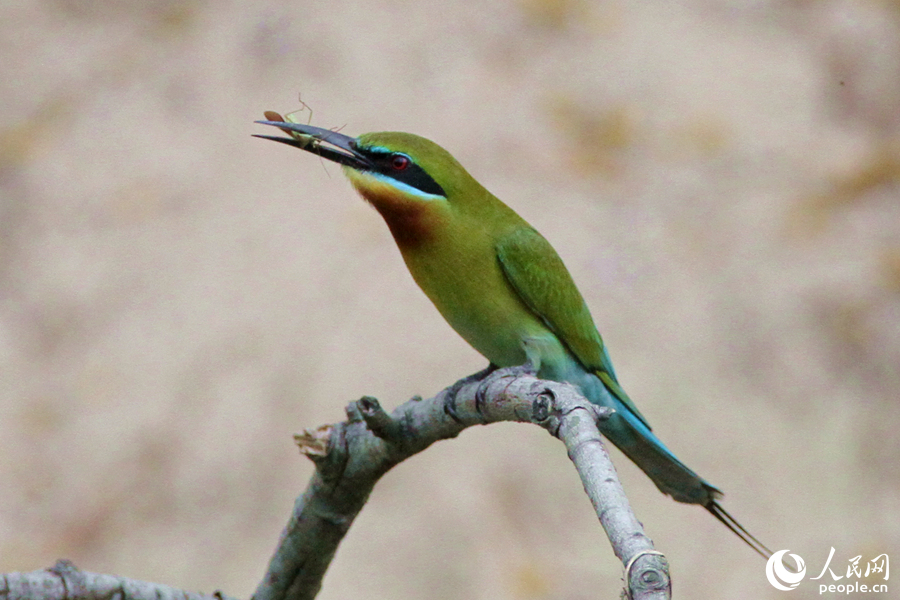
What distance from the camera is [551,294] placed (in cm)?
252

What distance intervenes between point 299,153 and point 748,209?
98.7 inches

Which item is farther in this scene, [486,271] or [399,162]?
[486,271]

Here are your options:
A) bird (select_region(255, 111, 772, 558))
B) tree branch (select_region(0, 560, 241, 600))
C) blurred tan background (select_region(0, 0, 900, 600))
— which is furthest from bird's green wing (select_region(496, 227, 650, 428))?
blurred tan background (select_region(0, 0, 900, 600))

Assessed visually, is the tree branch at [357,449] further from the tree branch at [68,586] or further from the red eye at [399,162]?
the red eye at [399,162]

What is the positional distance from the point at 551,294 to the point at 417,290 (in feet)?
8.10

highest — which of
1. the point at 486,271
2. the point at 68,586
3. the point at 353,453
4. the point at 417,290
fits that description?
the point at 417,290

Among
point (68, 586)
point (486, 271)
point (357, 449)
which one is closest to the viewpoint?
point (68, 586)

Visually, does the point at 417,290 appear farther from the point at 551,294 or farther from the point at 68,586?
the point at 68,586

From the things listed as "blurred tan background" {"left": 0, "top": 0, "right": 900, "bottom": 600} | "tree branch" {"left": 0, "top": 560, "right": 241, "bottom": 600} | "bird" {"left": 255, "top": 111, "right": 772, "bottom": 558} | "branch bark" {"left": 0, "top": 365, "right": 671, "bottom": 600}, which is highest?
"blurred tan background" {"left": 0, "top": 0, "right": 900, "bottom": 600}

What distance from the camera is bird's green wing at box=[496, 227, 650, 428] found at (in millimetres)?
2475

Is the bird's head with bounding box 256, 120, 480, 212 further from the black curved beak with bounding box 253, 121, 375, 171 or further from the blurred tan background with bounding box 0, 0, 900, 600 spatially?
the blurred tan background with bounding box 0, 0, 900, 600

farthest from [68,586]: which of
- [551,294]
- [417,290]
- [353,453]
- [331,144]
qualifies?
[417,290]

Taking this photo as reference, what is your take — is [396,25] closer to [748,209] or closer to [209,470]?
[748,209]

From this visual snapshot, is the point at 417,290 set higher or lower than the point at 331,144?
higher
